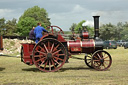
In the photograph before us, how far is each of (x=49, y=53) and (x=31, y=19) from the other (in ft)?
208

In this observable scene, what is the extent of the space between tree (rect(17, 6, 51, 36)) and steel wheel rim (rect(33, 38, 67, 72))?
61.6 m

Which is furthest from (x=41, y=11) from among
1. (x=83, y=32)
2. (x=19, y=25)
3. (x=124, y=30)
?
(x=83, y=32)

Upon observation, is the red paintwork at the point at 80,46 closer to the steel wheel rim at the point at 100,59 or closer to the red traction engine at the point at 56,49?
the red traction engine at the point at 56,49

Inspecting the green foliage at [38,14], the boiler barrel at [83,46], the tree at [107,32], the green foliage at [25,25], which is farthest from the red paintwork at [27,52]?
the tree at [107,32]

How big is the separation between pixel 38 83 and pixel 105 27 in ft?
262

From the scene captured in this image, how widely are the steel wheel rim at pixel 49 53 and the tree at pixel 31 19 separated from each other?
61.6m

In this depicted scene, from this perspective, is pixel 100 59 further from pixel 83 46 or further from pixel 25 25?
pixel 25 25

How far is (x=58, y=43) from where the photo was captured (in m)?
11.0

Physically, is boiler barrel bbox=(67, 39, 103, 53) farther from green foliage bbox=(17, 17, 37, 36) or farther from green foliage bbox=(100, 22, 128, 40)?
green foliage bbox=(100, 22, 128, 40)

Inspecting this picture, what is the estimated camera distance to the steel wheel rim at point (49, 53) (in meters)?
10.8

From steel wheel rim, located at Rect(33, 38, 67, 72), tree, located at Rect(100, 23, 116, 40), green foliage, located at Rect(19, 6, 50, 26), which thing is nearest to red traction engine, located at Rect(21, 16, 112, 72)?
steel wheel rim, located at Rect(33, 38, 67, 72)

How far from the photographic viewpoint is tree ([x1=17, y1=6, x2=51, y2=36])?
72375mm

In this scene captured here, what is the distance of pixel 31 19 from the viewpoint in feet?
240

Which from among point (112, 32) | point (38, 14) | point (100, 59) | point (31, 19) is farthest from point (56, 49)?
point (112, 32)
